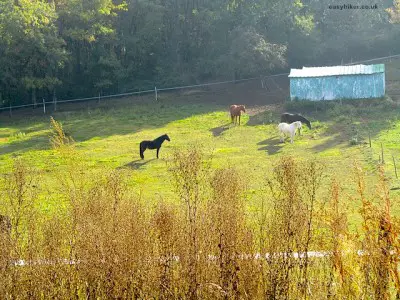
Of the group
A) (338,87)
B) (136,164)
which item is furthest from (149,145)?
(338,87)

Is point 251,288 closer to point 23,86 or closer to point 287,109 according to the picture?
point 287,109

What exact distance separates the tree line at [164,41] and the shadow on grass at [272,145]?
13.7m

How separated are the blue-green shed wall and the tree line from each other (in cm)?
399

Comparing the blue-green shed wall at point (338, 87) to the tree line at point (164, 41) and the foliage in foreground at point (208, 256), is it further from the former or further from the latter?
the foliage in foreground at point (208, 256)

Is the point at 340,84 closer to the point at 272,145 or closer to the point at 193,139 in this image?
the point at 272,145

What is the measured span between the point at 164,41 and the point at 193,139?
792 inches

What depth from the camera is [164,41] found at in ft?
175

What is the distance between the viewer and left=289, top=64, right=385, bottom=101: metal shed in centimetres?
4234

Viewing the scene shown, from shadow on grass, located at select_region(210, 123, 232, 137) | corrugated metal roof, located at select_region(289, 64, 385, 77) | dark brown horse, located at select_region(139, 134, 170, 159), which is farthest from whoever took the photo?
corrugated metal roof, located at select_region(289, 64, 385, 77)

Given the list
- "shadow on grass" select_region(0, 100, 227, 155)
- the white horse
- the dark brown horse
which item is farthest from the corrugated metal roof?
the dark brown horse

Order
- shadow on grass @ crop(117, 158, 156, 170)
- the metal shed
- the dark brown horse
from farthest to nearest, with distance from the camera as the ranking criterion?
the metal shed
the dark brown horse
shadow on grass @ crop(117, 158, 156, 170)

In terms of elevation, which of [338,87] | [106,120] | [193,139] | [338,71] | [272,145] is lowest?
[272,145]

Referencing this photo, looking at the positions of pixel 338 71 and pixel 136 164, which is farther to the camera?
pixel 338 71

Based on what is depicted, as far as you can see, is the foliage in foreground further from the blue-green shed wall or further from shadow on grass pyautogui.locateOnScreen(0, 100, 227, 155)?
the blue-green shed wall
